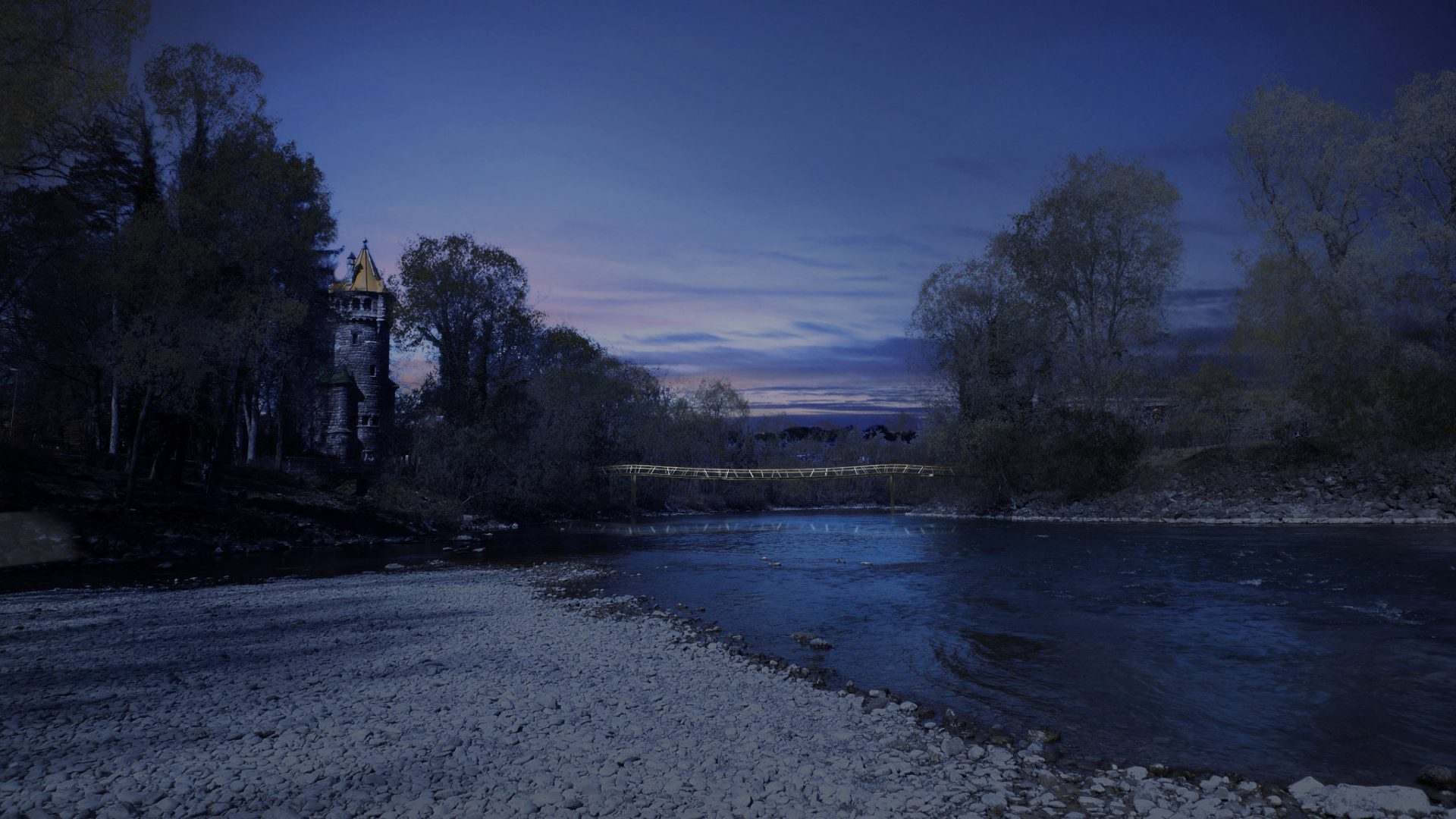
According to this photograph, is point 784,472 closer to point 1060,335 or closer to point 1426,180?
point 1060,335

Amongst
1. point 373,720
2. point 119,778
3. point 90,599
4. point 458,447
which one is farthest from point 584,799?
point 458,447

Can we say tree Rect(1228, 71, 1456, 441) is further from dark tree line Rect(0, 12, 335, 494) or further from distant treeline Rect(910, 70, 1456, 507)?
dark tree line Rect(0, 12, 335, 494)

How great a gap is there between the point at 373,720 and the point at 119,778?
1.81 m

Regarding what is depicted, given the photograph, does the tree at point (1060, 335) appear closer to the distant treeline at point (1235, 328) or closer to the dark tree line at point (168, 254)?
the distant treeline at point (1235, 328)

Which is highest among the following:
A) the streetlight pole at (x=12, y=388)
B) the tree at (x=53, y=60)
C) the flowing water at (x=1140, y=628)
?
the tree at (x=53, y=60)

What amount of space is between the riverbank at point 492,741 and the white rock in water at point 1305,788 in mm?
18

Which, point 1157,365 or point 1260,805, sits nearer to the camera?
point 1260,805

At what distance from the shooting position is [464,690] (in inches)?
306

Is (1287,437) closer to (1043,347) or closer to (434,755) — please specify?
(1043,347)

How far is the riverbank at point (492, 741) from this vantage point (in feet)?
17.0

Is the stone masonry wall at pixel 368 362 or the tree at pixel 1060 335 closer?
the tree at pixel 1060 335

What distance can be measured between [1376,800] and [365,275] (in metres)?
63.4

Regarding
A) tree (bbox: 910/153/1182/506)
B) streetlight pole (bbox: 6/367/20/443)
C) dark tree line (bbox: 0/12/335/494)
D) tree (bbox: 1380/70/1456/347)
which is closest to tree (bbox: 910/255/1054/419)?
tree (bbox: 910/153/1182/506)

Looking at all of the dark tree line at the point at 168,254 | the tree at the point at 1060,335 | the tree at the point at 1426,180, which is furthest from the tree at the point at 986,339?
the dark tree line at the point at 168,254
